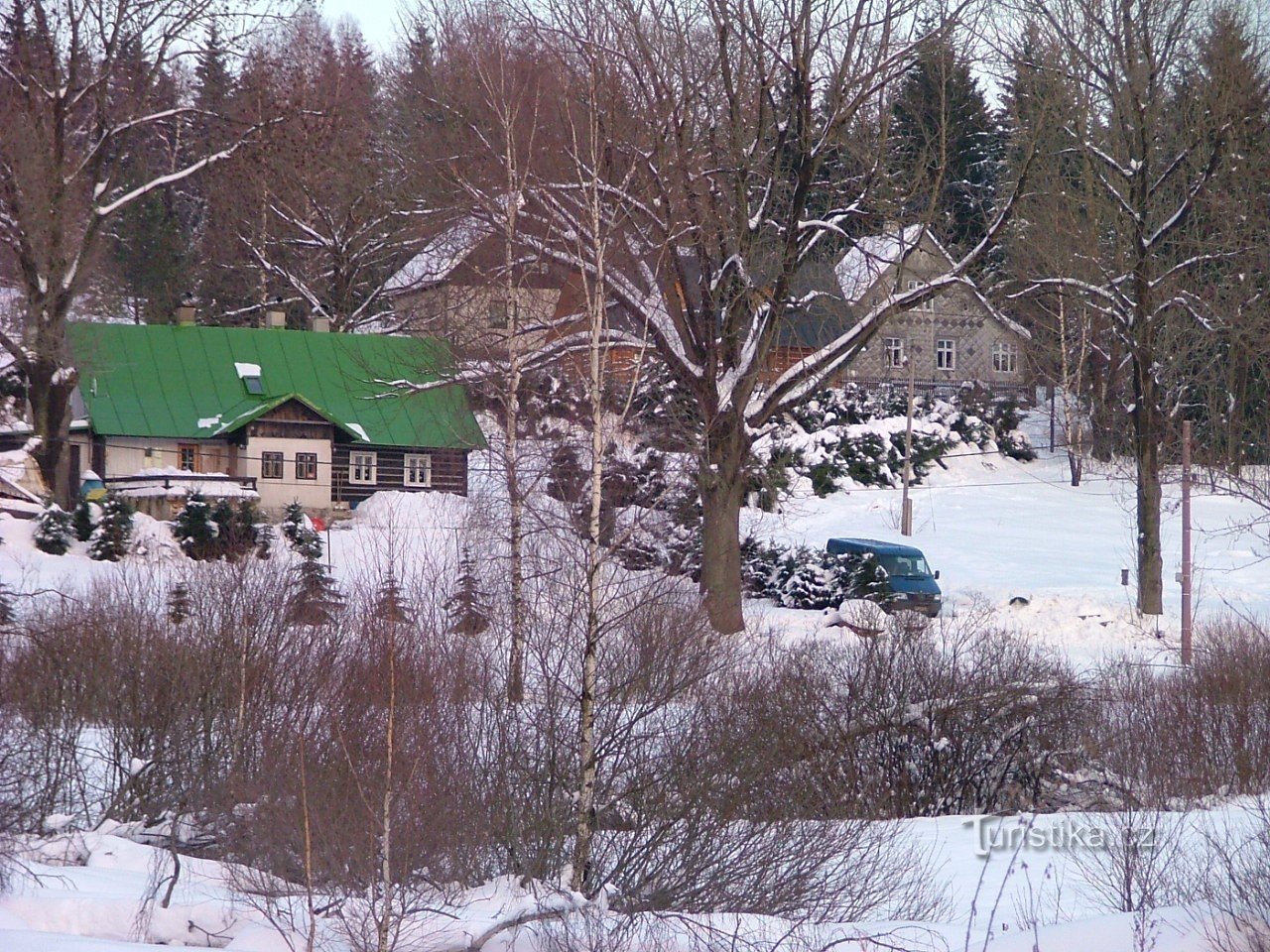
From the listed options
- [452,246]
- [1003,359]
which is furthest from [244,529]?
[1003,359]

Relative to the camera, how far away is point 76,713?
49.8 ft

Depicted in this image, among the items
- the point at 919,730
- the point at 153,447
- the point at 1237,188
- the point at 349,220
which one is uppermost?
the point at 349,220

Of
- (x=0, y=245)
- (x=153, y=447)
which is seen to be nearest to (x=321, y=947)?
(x=153, y=447)

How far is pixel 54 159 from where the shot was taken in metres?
30.6

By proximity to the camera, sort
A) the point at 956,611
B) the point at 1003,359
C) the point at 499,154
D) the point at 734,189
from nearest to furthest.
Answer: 1. the point at 499,154
2. the point at 734,189
3. the point at 956,611
4. the point at 1003,359

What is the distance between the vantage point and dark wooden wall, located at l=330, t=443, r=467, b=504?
34.2 metres

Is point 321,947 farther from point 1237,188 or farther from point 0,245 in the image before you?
point 0,245

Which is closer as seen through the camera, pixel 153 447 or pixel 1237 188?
pixel 1237 188

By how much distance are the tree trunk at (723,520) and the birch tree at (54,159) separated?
53.6 feet

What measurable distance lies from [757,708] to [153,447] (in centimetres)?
2262

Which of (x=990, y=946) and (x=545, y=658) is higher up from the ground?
(x=545, y=658)

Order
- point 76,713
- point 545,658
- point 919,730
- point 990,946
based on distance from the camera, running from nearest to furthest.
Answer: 1. point 990,946
2. point 545,658
3. point 76,713
4. point 919,730

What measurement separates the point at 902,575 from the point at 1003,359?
28.4m

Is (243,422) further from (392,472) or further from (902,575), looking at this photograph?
(902,575)
